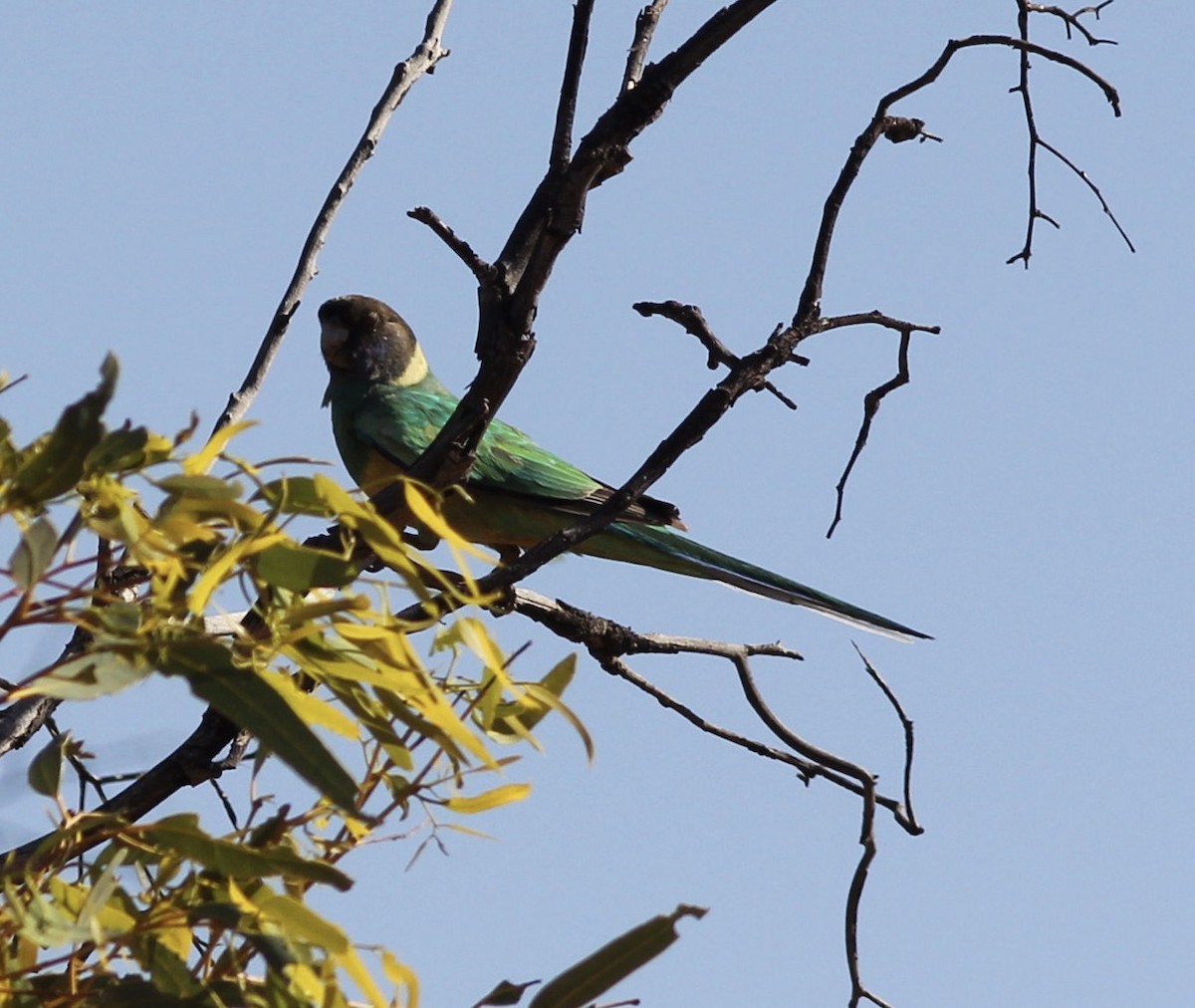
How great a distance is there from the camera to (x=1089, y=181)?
9.55ft

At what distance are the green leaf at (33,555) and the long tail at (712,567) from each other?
3.30 meters

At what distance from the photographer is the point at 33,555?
966mm

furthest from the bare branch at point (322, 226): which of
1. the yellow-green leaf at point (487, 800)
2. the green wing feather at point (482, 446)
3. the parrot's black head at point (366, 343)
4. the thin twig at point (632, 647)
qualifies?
the parrot's black head at point (366, 343)

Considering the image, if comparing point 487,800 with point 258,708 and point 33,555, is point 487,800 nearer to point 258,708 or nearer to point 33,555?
point 258,708

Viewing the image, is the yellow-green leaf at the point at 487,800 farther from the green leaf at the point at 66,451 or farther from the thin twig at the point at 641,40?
the thin twig at the point at 641,40

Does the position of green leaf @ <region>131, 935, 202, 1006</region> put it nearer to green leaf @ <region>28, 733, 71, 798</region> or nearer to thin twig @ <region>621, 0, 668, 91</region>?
green leaf @ <region>28, 733, 71, 798</region>

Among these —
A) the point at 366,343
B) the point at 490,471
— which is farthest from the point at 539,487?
the point at 366,343

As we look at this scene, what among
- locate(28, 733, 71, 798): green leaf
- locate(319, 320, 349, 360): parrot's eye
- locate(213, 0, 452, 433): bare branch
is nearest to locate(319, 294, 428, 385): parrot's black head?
locate(319, 320, 349, 360): parrot's eye

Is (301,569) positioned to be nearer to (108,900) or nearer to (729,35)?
(108,900)

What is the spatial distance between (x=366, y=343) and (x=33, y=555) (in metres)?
4.73

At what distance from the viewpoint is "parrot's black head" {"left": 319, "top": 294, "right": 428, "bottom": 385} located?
5555 millimetres

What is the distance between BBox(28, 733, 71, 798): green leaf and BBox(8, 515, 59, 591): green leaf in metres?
0.34

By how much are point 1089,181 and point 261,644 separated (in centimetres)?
221

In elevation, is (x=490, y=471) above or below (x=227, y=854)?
above
